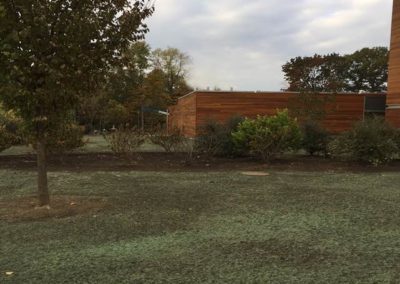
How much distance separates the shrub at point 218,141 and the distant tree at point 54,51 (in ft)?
22.4

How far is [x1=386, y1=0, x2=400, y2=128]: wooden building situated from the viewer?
22.6 metres

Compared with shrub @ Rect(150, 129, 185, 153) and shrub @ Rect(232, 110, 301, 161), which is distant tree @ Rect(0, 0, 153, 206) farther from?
shrub @ Rect(150, 129, 185, 153)

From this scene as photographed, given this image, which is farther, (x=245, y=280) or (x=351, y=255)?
(x=351, y=255)

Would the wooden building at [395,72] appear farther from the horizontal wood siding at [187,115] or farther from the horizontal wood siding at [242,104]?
the horizontal wood siding at [187,115]

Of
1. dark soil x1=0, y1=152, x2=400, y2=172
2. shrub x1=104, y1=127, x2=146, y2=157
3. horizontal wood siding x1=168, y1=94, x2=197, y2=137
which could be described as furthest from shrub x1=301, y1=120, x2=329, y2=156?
horizontal wood siding x1=168, y1=94, x2=197, y2=137

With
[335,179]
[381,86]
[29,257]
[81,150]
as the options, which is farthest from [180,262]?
[381,86]

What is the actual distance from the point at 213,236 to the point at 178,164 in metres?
Answer: 7.40

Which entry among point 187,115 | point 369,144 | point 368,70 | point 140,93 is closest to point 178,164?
point 369,144

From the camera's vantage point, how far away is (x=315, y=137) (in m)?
14.8

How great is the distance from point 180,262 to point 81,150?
13018mm

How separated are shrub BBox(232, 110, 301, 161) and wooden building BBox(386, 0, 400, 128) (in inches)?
420

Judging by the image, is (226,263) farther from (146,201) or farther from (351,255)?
(146,201)

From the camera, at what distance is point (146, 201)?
8125mm

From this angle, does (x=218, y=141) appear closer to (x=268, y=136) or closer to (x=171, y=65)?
(x=268, y=136)
